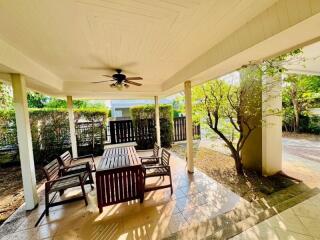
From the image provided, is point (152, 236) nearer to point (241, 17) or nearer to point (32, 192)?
point (32, 192)

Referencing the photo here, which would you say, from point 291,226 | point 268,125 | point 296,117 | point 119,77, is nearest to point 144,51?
point 119,77

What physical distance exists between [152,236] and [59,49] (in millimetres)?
3055

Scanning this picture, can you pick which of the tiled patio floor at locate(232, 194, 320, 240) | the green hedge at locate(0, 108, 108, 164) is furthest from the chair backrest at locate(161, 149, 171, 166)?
the green hedge at locate(0, 108, 108, 164)

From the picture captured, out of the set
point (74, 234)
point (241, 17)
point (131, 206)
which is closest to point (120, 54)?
point (241, 17)

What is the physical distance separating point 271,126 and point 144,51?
3192 millimetres

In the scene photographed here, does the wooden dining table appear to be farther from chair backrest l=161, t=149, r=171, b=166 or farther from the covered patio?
chair backrest l=161, t=149, r=171, b=166

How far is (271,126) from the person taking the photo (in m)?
3.55

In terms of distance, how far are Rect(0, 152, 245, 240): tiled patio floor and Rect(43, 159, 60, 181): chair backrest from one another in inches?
21.0

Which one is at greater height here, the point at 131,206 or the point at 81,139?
the point at 81,139

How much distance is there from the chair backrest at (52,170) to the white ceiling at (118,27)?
6.44 ft

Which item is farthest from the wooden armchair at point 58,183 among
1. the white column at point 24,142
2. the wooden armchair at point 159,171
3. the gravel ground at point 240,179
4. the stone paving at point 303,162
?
the stone paving at point 303,162

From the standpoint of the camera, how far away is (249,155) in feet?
13.3

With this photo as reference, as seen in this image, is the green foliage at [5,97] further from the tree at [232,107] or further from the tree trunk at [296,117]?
the tree trunk at [296,117]

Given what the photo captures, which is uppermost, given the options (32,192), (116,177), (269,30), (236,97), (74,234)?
(269,30)
